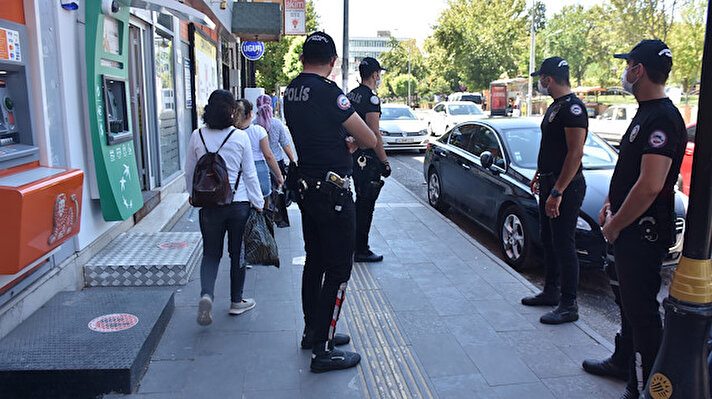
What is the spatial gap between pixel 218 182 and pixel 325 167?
0.95 meters

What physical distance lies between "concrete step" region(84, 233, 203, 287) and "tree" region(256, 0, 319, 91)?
74.6 ft

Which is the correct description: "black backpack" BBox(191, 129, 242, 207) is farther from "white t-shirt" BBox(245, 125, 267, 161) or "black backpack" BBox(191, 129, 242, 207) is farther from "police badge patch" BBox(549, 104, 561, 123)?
"police badge patch" BBox(549, 104, 561, 123)

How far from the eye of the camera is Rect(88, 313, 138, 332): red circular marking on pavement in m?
3.54

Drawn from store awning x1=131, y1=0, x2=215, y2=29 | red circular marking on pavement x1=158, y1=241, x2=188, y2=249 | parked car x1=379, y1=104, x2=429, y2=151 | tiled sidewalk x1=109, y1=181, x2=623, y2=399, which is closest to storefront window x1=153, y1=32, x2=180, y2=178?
store awning x1=131, y1=0, x2=215, y2=29

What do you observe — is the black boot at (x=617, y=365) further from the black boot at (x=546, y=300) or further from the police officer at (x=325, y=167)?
the police officer at (x=325, y=167)

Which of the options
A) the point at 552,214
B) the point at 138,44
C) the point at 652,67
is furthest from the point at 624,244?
the point at 138,44

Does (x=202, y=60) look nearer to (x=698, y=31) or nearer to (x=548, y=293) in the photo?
(x=548, y=293)

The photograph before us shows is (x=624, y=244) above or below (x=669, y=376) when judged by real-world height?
above

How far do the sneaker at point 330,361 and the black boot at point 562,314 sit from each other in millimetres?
1699

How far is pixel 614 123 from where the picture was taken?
55.5ft

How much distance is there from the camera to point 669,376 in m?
2.57

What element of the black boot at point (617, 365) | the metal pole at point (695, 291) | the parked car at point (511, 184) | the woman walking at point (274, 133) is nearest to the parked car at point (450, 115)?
the parked car at point (511, 184)

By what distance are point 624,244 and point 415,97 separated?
8803cm

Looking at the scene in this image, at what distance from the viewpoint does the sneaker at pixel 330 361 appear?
11.3 feet
